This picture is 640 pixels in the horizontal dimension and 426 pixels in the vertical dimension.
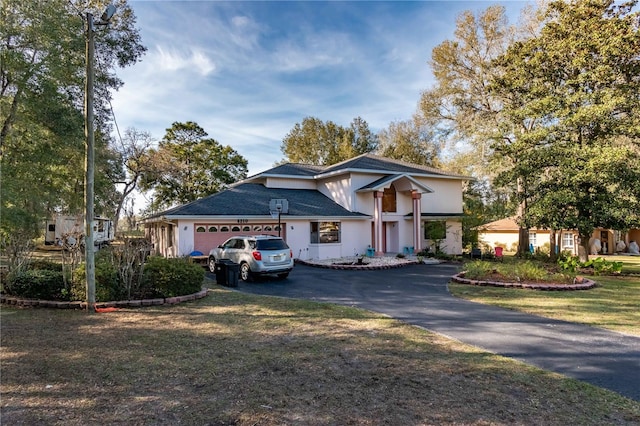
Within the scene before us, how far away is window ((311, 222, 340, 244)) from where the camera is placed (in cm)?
2136

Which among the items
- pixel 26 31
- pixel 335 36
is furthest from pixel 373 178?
pixel 26 31

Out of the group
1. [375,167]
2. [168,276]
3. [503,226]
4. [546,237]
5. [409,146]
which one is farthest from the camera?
[409,146]

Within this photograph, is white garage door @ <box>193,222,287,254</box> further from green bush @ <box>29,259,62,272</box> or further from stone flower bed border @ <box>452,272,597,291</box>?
stone flower bed border @ <box>452,272,597,291</box>

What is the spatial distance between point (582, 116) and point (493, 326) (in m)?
12.8

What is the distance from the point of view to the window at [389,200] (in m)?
23.9

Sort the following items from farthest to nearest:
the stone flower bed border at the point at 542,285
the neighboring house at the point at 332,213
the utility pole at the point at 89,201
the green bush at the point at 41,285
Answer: the neighboring house at the point at 332,213 < the stone flower bed border at the point at 542,285 < the green bush at the point at 41,285 < the utility pole at the point at 89,201

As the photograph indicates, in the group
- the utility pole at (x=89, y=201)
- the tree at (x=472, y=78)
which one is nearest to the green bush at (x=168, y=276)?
the utility pole at (x=89, y=201)

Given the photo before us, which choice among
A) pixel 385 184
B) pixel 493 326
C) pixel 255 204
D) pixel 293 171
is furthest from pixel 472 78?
pixel 493 326

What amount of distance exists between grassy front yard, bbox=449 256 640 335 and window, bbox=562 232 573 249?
20.6 meters

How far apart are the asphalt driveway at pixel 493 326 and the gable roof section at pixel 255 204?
6853 millimetres

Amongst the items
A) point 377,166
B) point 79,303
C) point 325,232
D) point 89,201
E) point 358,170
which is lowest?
point 79,303

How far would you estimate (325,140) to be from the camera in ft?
154

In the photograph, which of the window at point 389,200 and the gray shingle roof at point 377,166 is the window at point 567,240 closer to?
the gray shingle roof at point 377,166

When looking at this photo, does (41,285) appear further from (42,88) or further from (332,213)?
(332,213)
